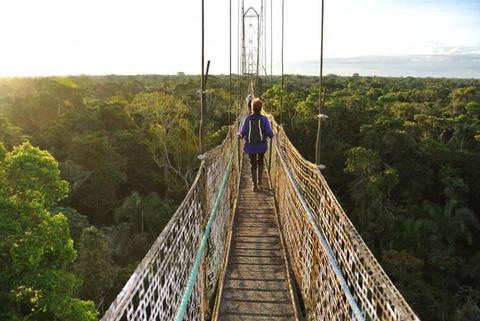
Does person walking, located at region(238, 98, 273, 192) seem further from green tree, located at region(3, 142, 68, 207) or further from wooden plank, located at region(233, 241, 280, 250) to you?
green tree, located at region(3, 142, 68, 207)

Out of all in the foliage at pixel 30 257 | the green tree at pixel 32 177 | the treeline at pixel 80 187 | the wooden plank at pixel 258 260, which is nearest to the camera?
the wooden plank at pixel 258 260

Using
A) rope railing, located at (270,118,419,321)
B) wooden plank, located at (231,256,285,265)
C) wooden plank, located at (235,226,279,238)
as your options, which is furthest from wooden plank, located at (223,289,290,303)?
wooden plank, located at (235,226,279,238)

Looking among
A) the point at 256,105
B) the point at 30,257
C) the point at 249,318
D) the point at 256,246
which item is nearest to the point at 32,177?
the point at 30,257

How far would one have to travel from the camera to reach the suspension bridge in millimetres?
1562

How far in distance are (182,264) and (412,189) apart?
1947 cm

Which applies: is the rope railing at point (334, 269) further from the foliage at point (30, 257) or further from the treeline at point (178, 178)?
the treeline at point (178, 178)

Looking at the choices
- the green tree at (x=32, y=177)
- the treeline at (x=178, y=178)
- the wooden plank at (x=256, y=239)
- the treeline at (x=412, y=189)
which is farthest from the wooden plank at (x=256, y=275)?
the treeline at (x=412, y=189)

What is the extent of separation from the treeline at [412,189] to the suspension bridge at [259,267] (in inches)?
455

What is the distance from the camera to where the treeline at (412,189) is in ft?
47.4

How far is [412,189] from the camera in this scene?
773 inches

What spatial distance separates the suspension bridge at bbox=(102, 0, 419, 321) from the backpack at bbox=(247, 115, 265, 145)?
521mm

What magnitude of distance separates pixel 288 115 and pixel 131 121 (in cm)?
897

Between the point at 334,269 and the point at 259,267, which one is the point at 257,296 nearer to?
the point at 259,267

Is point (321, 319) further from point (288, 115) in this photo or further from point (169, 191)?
point (288, 115)
